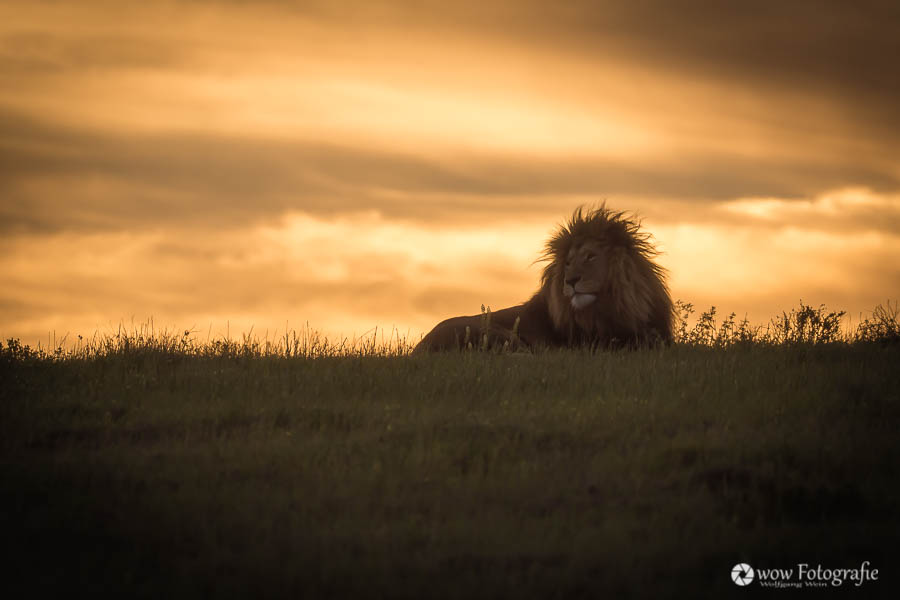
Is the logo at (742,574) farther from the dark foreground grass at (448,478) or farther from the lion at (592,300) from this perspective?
the lion at (592,300)

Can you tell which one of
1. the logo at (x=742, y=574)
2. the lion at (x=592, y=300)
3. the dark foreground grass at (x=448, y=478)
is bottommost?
the logo at (x=742, y=574)

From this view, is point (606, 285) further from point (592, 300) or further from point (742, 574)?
point (742, 574)

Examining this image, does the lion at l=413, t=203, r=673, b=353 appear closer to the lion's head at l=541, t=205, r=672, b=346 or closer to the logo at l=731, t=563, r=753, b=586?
the lion's head at l=541, t=205, r=672, b=346

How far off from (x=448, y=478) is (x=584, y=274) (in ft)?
23.7

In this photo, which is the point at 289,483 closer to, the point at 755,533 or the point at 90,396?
the point at 755,533

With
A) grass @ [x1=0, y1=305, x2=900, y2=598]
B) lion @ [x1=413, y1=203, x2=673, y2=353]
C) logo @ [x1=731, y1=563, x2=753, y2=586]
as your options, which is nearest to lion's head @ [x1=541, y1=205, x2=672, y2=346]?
lion @ [x1=413, y1=203, x2=673, y2=353]

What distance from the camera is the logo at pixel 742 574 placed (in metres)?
5.79

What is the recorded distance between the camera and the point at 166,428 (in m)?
9.22

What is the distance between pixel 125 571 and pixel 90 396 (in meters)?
5.23

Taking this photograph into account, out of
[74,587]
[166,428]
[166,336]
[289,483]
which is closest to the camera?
[74,587]

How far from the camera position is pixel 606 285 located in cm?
1412

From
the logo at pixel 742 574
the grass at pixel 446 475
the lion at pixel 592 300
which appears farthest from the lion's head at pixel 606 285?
the logo at pixel 742 574

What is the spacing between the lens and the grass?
5832 millimetres

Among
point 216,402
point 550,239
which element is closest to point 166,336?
point 216,402
